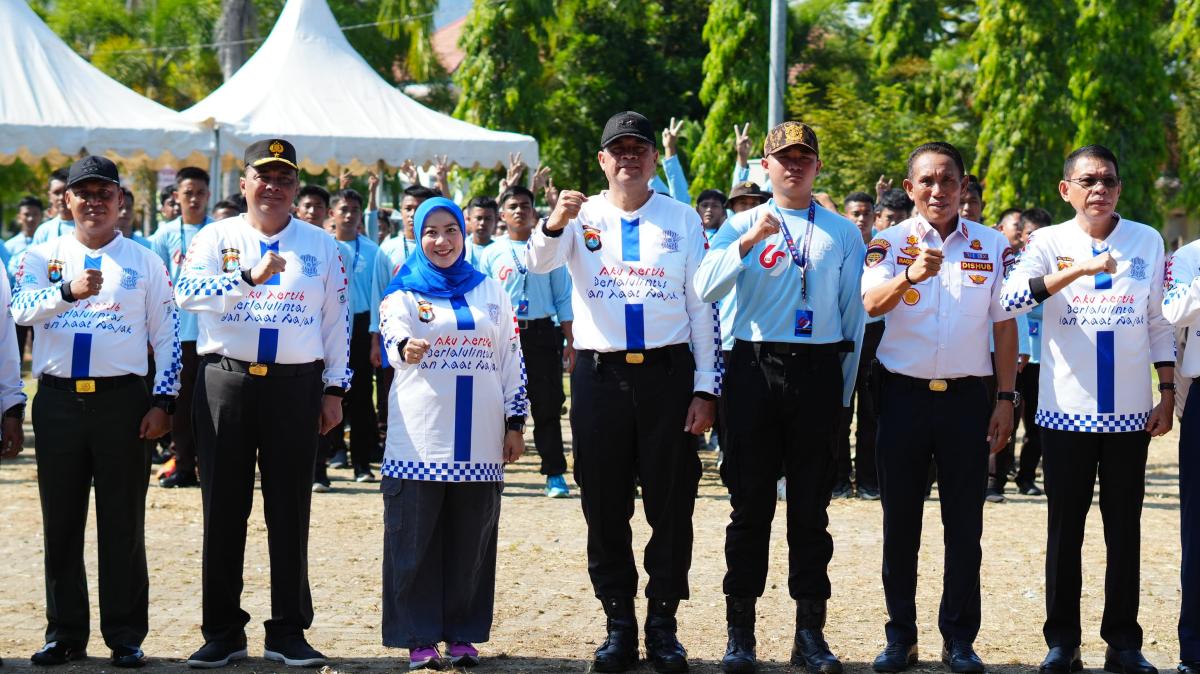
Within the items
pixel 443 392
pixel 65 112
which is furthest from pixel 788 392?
pixel 65 112

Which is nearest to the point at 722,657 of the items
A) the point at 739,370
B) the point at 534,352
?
the point at 739,370

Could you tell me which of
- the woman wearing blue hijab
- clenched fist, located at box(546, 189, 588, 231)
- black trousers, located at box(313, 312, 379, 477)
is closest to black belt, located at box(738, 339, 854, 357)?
clenched fist, located at box(546, 189, 588, 231)

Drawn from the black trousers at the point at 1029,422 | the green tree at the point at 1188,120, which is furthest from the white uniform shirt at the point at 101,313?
the green tree at the point at 1188,120

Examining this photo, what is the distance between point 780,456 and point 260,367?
7.78 ft

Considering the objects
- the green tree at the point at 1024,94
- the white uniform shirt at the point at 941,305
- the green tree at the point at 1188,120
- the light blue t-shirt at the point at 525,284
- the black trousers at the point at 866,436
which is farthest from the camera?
the green tree at the point at 1188,120

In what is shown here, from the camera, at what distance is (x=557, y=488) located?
12.1m

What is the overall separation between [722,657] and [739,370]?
136 centimetres

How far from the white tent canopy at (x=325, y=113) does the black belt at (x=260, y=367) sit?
10.2m

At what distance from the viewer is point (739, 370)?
666cm

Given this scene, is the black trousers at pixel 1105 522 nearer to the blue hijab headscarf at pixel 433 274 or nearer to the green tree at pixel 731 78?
the blue hijab headscarf at pixel 433 274

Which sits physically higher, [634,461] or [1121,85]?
[1121,85]

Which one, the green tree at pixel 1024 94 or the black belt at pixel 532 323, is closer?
the black belt at pixel 532 323

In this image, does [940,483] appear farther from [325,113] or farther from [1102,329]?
[325,113]

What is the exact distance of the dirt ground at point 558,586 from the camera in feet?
→ 23.2
